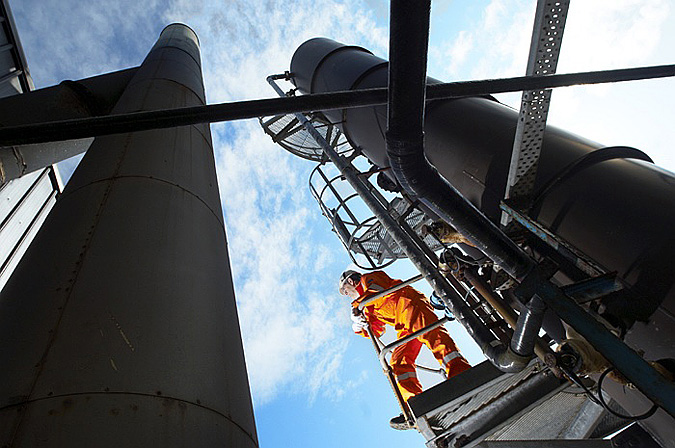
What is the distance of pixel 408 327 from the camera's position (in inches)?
195

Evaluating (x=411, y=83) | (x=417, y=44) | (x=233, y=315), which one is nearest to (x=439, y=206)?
(x=411, y=83)

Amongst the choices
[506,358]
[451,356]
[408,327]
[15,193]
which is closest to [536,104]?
[506,358]

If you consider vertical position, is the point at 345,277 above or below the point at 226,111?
above

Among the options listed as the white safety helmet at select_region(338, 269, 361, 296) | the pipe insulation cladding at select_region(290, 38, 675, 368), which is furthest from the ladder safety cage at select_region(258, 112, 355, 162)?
the pipe insulation cladding at select_region(290, 38, 675, 368)

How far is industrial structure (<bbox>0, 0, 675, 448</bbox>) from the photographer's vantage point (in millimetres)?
1327

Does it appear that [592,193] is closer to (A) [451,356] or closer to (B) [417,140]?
(B) [417,140]

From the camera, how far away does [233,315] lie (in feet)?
7.01

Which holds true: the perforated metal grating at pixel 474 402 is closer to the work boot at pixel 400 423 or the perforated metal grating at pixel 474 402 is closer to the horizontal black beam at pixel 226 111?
the work boot at pixel 400 423

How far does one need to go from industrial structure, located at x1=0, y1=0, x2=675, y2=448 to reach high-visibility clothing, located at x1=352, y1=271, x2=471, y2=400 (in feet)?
Answer: 2.83

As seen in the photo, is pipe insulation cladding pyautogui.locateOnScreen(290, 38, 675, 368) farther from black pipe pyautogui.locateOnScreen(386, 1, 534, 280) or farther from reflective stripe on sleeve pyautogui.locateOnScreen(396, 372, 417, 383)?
reflective stripe on sleeve pyautogui.locateOnScreen(396, 372, 417, 383)

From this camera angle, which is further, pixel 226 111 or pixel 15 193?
pixel 15 193

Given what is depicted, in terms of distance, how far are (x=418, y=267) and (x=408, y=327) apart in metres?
1.84

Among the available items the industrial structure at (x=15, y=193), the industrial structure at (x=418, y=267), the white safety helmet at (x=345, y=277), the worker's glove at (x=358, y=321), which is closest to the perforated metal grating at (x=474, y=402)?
the industrial structure at (x=418, y=267)

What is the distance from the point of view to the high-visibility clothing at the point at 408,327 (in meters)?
4.19
